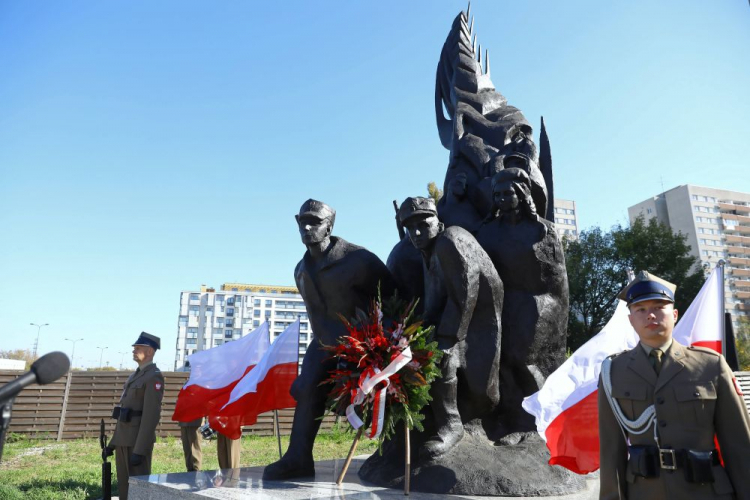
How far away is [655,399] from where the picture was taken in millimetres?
2350

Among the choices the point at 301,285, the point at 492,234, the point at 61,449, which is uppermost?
the point at 492,234

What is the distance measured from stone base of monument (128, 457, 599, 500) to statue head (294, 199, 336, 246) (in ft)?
6.72

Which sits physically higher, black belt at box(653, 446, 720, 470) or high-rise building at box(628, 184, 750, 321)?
high-rise building at box(628, 184, 750, 321)

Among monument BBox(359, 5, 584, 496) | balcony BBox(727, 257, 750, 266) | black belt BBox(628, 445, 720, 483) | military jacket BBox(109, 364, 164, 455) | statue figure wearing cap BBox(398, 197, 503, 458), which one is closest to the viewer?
black belt BBox(628, 445, 720, 483)

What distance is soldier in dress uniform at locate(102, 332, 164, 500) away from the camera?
6094 mm

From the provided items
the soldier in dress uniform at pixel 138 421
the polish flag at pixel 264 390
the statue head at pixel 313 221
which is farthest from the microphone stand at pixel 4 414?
the soldier in dress uniform at pixel 138 421

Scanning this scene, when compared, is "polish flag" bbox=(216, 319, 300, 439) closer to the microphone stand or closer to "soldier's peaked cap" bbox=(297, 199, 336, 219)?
"soldier's peaked cap" bbox=(297, 199, 336, 219)

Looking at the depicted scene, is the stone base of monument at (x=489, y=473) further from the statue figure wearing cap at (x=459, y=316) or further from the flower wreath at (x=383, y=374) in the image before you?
the flower wreath at (x=383, y=374)

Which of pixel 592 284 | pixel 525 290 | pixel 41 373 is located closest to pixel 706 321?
pixel 525 290

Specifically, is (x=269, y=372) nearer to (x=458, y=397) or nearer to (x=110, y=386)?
(x=458, y=397)

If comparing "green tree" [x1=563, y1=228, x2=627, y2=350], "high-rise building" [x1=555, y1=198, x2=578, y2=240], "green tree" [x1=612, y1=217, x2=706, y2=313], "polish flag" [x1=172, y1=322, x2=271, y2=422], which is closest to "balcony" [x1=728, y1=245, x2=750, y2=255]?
"high-rise building" [x1=555, y1=198, x2=578, y2=240]

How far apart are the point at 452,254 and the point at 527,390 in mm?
1451

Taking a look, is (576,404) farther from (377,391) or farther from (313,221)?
(313,221)

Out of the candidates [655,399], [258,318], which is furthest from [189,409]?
[258,318]
